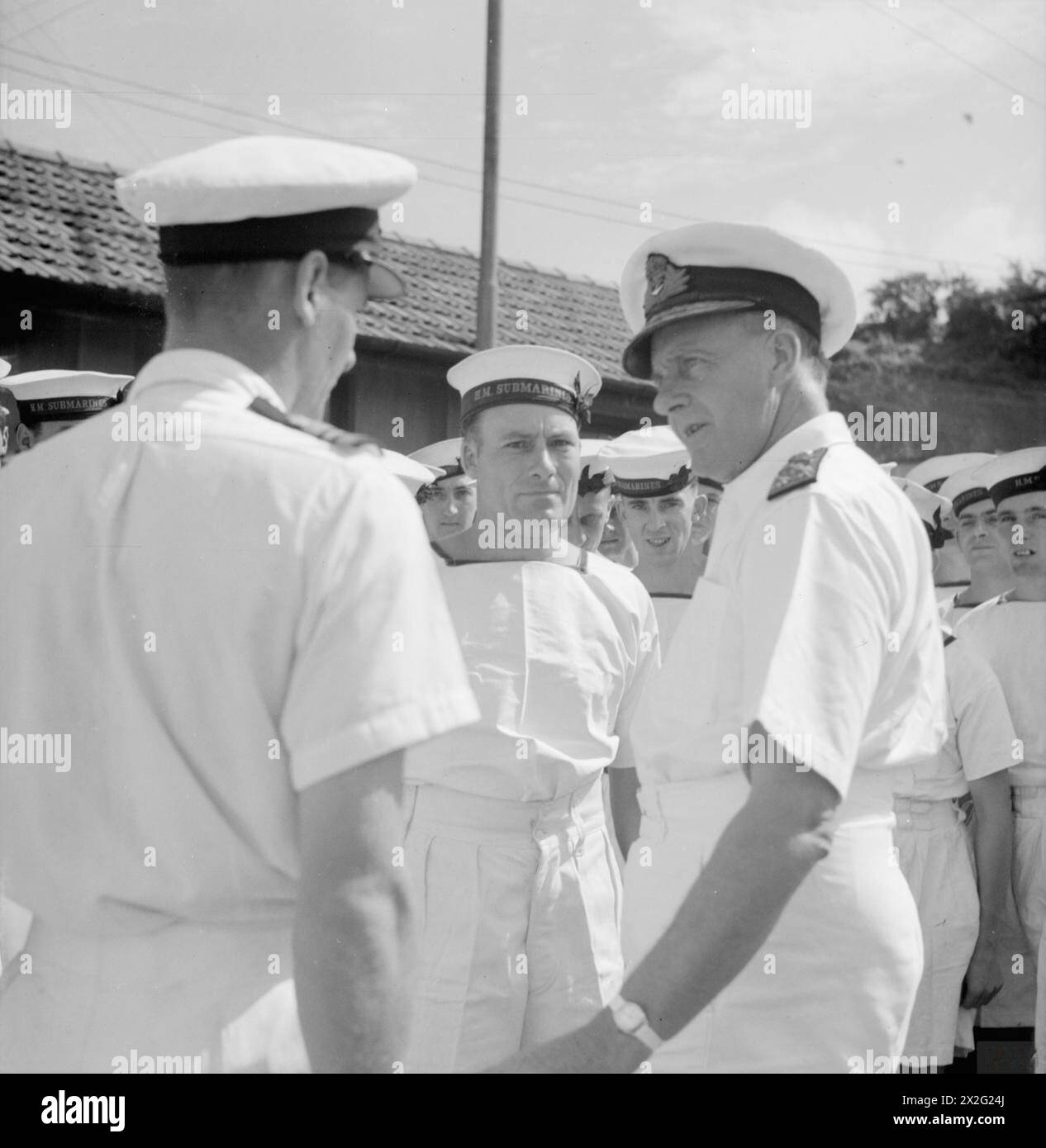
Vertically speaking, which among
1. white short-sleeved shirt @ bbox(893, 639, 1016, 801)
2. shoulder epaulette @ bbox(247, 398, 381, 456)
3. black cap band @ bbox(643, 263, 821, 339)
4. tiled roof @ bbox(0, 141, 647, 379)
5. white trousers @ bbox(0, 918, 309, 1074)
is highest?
tiled roof @ bbox(0, 141, 647, 379)

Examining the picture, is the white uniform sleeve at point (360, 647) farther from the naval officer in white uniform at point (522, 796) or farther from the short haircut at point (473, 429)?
the short haircut at point (473, 429)

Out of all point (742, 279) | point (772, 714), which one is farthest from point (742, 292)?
point (772, 714)

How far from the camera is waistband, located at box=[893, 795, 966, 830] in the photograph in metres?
4.18

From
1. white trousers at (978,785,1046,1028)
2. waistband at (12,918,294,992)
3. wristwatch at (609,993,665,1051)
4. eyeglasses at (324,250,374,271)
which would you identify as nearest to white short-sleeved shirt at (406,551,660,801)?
wristwatch at (609,993,665,1051)

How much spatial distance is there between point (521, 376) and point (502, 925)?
1.46 metres

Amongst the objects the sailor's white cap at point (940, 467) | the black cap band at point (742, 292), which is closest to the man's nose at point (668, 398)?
the black cap band at point (742, 292)

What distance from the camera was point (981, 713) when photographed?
4047mm

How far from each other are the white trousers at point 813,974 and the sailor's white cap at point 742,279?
0.81 m

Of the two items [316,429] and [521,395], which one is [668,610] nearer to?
[521,395]

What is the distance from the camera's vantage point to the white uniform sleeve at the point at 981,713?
4027 mm

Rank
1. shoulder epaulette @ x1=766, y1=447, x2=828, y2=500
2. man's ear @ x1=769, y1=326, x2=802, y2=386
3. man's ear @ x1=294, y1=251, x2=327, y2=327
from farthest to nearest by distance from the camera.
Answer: man's ear @ x1=769, y1=326, x2=802, y2=386
shoulder epaulette @ x1=766, y1=447, x2=828, y2=500
man's ear @ x1=294, y1=251, x2=327, y2=327

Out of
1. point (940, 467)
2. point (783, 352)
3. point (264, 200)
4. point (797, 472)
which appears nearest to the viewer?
point (264, 200)

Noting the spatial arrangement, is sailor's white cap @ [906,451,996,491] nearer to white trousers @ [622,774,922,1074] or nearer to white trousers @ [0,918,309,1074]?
white trousers @ [622,774,922,1074]

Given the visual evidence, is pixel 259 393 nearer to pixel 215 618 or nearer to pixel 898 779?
pixel 215 618
